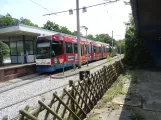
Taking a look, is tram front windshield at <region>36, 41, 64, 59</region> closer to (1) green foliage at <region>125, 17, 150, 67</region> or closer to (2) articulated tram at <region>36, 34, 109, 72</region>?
(2) articulated tram at <region>36, 34, 109, 72</region>

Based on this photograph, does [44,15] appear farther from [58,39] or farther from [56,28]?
[56,28]

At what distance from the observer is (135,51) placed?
17.6 meters

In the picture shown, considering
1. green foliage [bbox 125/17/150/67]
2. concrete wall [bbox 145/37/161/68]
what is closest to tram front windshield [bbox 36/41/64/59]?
green foliage [bbox 125/17/150/67]

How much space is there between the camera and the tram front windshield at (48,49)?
44.2ft

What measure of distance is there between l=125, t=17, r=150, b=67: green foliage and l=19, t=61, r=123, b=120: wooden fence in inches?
439

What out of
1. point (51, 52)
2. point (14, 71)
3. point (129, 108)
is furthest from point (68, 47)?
point (129, 108)

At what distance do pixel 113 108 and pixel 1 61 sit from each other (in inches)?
609

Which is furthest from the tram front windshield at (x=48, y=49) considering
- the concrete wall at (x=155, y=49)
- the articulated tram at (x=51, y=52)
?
the concrete wall at (x=155, y=49)

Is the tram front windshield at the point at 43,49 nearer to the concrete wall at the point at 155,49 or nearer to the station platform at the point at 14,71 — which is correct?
the station platform at the point at 14,71

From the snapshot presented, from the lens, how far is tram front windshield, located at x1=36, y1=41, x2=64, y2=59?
44.2ft

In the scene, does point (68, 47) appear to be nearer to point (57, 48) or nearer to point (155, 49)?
point (57, 48)

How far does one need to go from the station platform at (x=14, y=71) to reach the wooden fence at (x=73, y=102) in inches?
314

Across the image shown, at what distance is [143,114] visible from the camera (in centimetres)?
475

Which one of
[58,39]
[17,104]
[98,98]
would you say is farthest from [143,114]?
[58,39]
